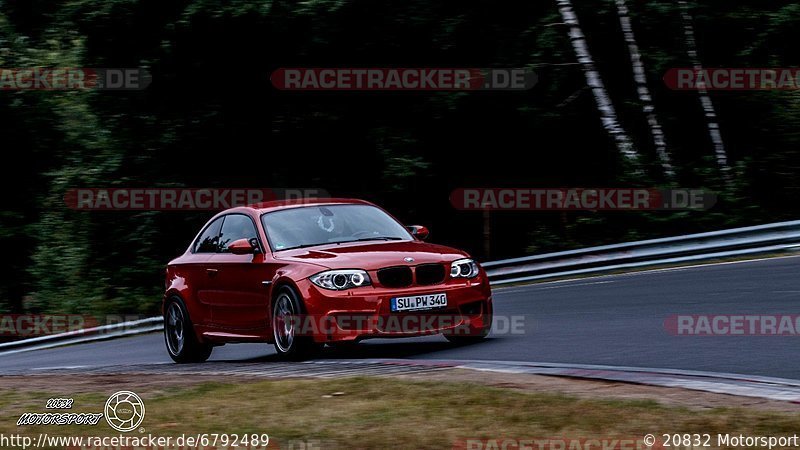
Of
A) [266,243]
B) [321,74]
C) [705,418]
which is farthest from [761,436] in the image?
[321,74]

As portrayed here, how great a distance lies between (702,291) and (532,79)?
429 inches

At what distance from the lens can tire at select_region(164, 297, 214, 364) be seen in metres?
13.7

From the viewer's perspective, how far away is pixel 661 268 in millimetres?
19047

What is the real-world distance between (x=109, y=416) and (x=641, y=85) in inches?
700

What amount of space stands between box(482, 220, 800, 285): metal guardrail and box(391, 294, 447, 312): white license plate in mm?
8015

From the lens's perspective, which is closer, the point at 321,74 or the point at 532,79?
the point at 532,79

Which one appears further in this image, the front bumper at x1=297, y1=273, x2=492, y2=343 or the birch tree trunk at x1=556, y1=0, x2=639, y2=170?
the birch tree trunk at x1=556, y1=0, x2=639, y2=170

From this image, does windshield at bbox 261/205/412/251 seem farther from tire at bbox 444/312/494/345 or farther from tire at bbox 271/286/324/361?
tire at bbox 444/312/494/345

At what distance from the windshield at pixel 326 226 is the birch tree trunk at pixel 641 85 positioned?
39.5 feet

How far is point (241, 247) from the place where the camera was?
12.3m

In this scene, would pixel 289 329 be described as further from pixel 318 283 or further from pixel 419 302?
pixel 419 302

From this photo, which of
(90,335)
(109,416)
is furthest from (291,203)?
(90,335)

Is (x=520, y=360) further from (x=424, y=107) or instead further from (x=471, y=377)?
(x=424, y=107)

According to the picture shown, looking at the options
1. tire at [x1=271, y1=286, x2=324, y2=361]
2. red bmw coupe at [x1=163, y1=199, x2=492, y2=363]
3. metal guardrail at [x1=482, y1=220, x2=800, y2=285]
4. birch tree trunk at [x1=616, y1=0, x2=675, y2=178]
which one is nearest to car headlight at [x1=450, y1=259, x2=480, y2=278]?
red bmw coupe at [x1=163, y1=199, x2=492, y2=363]
